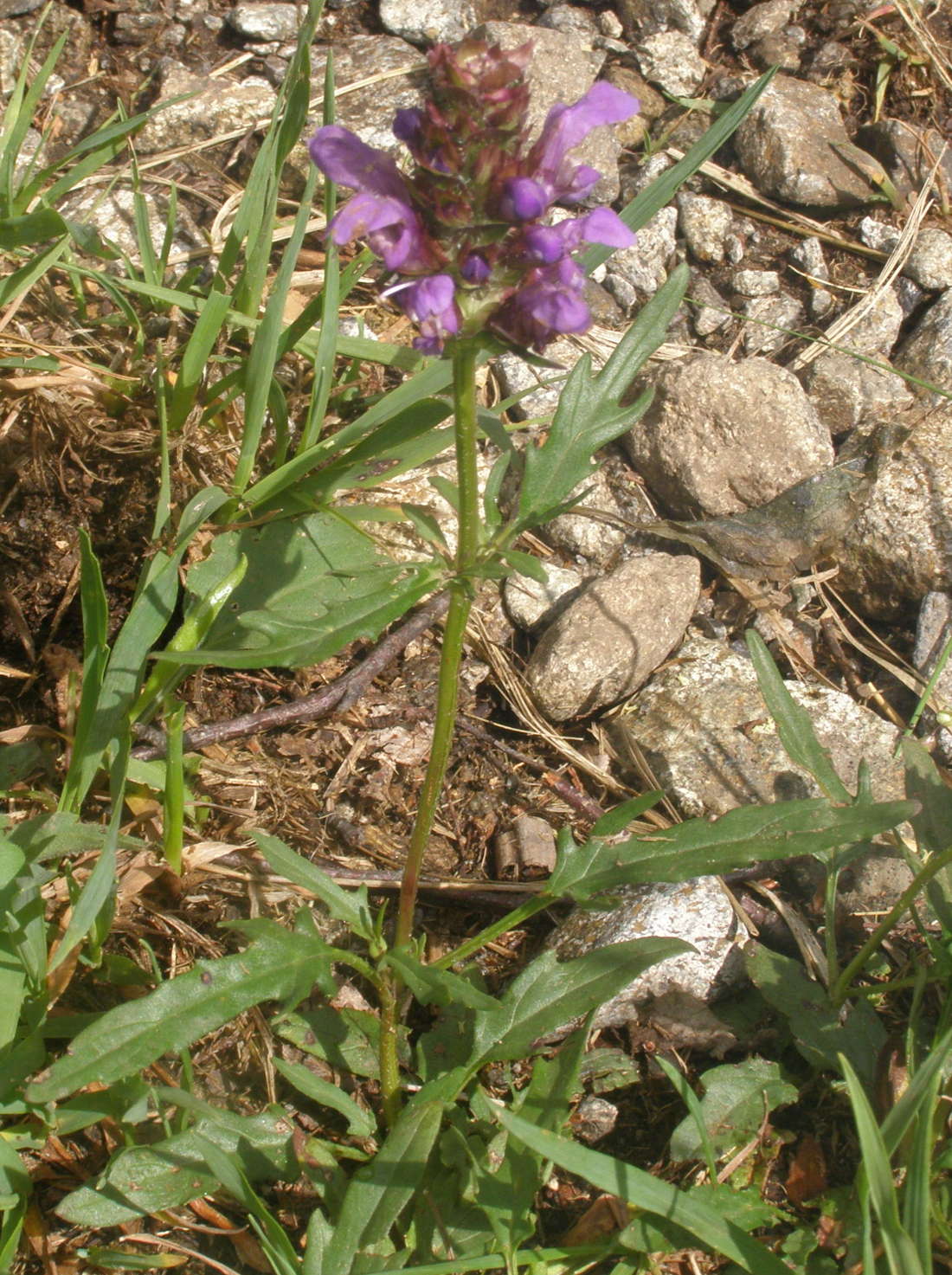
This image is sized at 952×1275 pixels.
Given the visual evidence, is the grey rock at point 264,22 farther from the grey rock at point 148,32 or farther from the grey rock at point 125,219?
the grey rock at point 125,219

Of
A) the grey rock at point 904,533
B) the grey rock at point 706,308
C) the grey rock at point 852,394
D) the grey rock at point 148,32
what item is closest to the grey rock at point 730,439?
the grey rock at point 852,394

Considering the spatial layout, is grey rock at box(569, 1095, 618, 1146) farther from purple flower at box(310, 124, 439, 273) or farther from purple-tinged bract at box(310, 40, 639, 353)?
purple flower at box(310, 124, 439, 273)

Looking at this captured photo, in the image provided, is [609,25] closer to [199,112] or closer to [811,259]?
[811,259]

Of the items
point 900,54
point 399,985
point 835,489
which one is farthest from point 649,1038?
point 900,54

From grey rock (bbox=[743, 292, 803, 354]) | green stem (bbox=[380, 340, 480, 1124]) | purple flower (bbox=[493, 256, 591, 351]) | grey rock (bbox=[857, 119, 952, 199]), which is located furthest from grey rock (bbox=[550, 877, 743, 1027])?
grey rock (bbox=[857, 119, 952, 199])

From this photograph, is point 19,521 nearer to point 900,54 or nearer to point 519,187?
point 519,187

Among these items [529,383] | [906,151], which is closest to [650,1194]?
[529,383]
